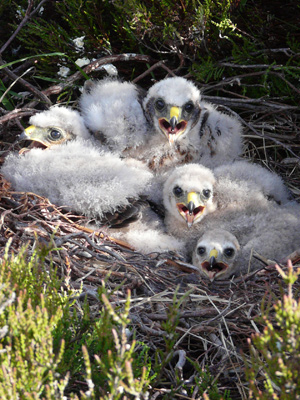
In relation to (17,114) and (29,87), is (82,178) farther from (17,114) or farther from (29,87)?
(29,87)

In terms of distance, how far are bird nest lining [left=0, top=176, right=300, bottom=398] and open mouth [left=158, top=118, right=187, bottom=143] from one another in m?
0.93

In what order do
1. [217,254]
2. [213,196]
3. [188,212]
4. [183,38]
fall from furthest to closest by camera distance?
1. [183,38]
2. [213,196]
3. [188,212]
4. [217,254]

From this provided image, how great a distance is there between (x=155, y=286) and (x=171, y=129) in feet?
4.36

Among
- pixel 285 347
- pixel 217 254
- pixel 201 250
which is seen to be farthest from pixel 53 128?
pixel 285 347

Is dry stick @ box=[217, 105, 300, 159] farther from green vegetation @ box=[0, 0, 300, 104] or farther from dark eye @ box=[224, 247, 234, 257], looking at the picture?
dark eye @ box=[224, 247, 234, 257]

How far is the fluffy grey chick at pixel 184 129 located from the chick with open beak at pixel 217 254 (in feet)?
2.63

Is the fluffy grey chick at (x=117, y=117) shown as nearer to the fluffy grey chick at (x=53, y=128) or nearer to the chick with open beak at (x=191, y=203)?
the fluffy grey chick at (x=53, y=128)

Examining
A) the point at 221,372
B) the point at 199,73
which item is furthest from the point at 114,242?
the point at 199,73

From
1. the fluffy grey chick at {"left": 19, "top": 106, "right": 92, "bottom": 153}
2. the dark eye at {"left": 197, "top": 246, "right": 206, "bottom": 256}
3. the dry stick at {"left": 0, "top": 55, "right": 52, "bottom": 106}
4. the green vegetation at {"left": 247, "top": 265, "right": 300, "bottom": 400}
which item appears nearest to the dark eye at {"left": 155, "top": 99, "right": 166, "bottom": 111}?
the fluffy grey chick at {"left": 19, "top": 106, "right": 92, "bottom": 153}

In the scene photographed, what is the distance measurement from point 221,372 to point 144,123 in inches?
84.9

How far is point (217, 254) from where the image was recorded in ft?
10.3

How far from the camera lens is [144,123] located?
384 cm

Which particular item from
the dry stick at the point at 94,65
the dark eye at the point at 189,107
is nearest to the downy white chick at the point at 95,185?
the dark eye at the point at 189,107

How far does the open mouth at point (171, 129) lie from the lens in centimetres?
371
